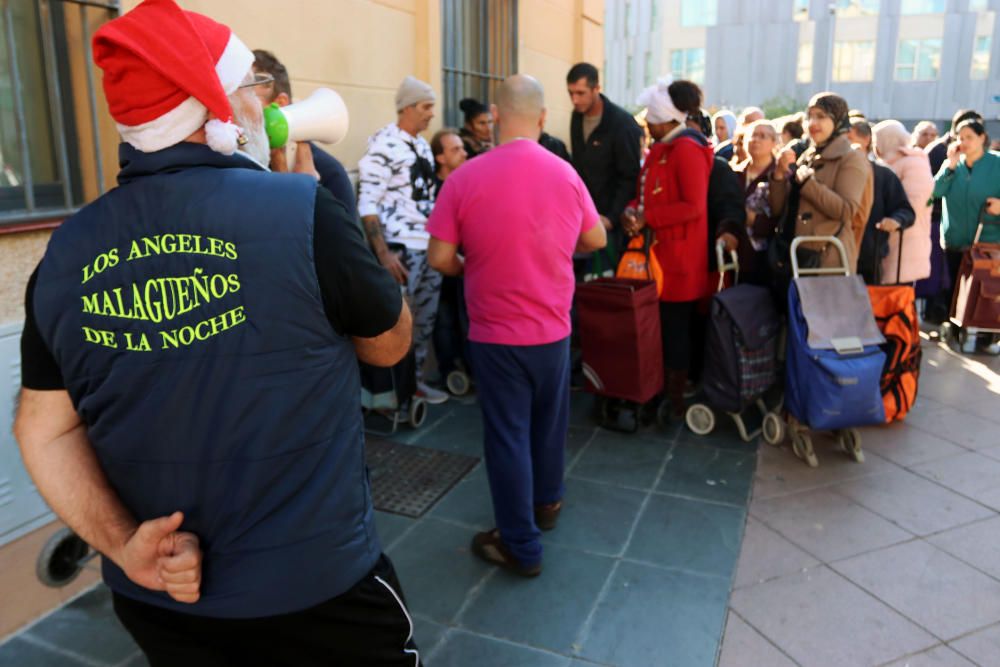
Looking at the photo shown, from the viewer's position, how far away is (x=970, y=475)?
4430 millimetres

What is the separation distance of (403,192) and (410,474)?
1.83 m

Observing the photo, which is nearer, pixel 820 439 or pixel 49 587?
pixel 49 587

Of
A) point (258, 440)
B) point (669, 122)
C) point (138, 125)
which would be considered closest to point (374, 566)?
point (258, 440)

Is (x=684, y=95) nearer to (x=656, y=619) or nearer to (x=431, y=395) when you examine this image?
(x=431, y=395)

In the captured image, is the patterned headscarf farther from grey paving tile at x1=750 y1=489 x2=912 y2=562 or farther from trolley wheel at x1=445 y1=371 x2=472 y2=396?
trolley wheel at x1=445 y1=371 x2=472 y2=396

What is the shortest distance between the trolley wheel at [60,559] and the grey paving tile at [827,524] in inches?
118

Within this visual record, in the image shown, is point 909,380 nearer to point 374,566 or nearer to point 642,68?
point 374,566

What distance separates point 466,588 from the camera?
10.9 ft

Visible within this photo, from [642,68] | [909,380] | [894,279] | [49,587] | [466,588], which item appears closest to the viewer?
[49,587]

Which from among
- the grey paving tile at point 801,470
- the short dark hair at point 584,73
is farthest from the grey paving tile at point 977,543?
the short dark hair at point 584,73

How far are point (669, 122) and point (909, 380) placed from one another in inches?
83.5

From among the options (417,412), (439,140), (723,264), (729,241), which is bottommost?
(417,412)

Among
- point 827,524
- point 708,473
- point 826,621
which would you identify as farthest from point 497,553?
point 827,524

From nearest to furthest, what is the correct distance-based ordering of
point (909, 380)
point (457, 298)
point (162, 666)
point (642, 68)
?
1. point (162, 666)
2. point (909, 380)
3. point (457, 298)
4. point (642, 68)
